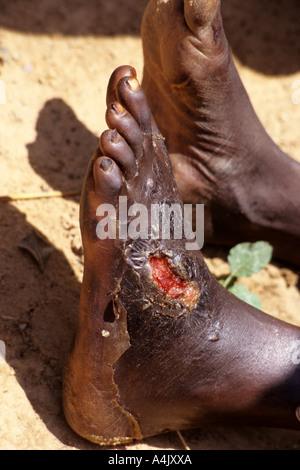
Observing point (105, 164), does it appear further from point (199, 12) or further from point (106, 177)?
point (199, 12)

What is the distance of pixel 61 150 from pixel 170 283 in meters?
0.99

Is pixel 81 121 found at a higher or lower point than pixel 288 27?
lower

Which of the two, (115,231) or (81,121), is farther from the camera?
(81,121)

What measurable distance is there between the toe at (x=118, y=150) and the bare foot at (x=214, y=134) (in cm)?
49

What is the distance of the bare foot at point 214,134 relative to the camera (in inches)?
64.3

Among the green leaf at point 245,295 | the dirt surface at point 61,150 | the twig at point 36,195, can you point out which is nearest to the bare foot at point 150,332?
the dirt surface at point 61,150

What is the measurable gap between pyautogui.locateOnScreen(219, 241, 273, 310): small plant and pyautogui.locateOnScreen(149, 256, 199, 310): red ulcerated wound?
498 mm

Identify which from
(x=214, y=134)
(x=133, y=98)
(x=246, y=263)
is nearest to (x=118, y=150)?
(x=133, y=98)

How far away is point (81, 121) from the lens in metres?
2.29

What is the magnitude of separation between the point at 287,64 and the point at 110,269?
200cm

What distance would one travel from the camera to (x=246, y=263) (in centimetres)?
194

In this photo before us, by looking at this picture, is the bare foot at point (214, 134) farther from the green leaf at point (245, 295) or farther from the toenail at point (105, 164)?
the toenail at point (105, 164)
